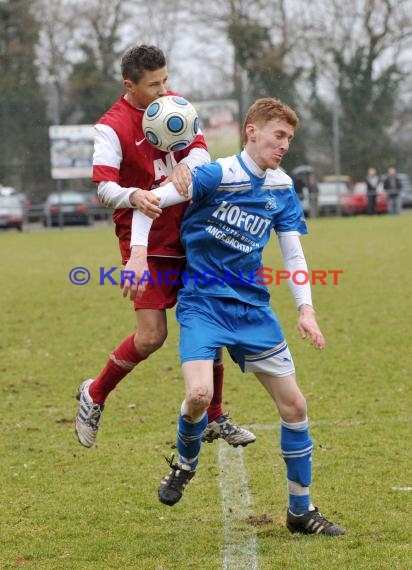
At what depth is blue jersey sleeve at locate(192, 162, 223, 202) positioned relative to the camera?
15.1 feet

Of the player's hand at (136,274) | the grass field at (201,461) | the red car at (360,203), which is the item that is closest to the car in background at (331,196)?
the red car at (360,203)

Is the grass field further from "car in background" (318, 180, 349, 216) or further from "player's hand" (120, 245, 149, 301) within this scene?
"car in background" (318, 180, 349, 216)

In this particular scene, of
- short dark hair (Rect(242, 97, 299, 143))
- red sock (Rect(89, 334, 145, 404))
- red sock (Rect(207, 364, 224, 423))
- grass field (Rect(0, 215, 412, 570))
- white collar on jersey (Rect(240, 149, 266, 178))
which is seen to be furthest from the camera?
red sock (Rect(207, 364, 224, 423))

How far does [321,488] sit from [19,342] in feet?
19.7

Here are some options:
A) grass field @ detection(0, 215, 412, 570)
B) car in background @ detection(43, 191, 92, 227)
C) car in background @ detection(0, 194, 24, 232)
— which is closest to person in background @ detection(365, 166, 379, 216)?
car in background @ detection(43, 191, 92, 227)

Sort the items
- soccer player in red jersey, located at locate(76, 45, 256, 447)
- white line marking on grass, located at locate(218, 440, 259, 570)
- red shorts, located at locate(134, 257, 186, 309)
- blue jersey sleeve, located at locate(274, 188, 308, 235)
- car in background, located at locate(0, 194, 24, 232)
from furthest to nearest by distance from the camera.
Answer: car in background, located at locate(0, 194, 24, 232) → red shorts, located at locate(134, 257, 186, 309) → soccer player in red jersey, located at locate(76, 45, 256, 447) → blue jersey sleeve, located at locate(274, 188, 308, 235) → white line marking on grass, located at locate(218, 440, 259, 570)

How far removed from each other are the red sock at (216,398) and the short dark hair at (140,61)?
1717mm

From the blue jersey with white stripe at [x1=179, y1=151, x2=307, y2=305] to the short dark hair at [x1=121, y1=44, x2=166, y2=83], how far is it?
673 millimetres

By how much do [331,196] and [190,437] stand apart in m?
30.4

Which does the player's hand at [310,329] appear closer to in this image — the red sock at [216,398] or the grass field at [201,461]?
the grass field at [201,461]

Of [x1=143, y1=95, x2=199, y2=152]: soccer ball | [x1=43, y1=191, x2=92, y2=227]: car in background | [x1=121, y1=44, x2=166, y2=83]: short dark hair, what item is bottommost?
[x1=43, y1=191, x2=92, y2=227]: car in background

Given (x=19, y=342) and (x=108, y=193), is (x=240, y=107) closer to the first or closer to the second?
(x=19, y=342)

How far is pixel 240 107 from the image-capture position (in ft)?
114

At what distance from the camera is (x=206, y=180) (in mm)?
4613
